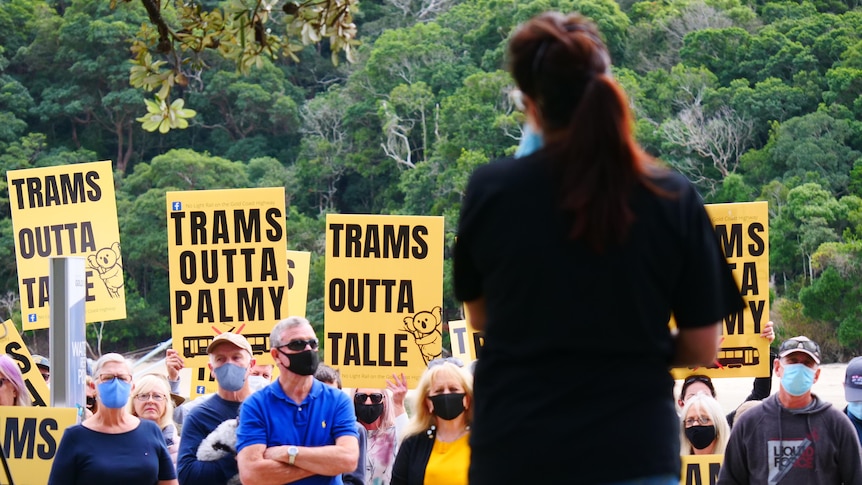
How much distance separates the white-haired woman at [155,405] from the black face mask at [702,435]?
2.60 meters

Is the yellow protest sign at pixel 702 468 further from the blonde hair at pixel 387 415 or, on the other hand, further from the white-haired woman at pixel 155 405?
the white-haired woman at pixel 155 405

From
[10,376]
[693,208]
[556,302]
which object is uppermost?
[693,208]

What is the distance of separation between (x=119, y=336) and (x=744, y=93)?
22950 mm

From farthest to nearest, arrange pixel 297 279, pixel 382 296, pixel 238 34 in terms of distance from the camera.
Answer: pixel 297 279
pixel 382 296
pixel 238 34

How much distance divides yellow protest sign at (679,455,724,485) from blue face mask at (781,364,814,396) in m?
0.82

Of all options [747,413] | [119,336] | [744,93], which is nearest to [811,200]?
[744,93]

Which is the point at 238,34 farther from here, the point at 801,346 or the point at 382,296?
the point at 382,296

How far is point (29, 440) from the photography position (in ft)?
21.6

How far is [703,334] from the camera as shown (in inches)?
100

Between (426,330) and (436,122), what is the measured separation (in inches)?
1743

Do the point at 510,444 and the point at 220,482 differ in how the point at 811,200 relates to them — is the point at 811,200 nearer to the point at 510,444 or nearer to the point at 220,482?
the point at 220,482

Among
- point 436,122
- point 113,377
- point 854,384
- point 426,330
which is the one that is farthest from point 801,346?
point 436,122

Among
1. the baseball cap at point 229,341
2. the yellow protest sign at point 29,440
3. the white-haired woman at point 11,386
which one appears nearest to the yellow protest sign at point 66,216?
the white-haired woman at point 11,386

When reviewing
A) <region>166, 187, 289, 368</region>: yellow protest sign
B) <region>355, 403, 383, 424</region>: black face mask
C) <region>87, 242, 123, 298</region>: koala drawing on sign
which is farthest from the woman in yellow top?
<region>87, 242, 123, 298</region>: koala drawing on sign
